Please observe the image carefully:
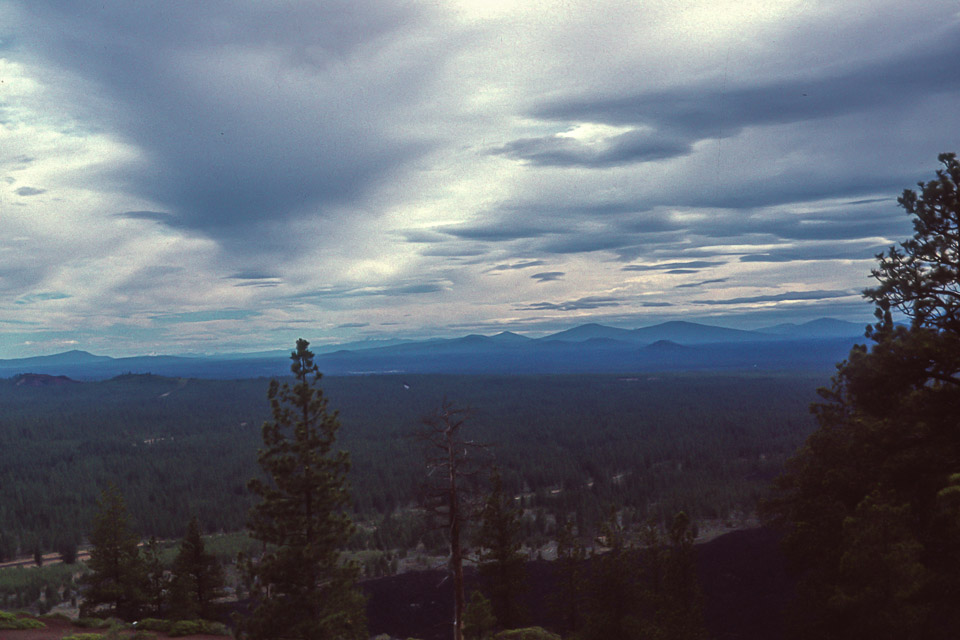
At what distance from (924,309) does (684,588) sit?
47.5 ft

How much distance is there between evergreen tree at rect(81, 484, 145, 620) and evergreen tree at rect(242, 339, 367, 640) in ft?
49.7

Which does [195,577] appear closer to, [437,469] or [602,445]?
[437,469]

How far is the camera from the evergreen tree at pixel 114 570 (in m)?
32.8

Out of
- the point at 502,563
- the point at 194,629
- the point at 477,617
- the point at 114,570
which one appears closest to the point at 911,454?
the point at 477,617

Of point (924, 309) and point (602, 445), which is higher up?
point (924, 309)

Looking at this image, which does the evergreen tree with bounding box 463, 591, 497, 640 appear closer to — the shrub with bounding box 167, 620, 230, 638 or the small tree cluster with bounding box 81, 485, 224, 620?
the shrub with bounding box 167, 620, 230, 638

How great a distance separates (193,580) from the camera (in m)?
34.2

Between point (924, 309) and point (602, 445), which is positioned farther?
point (602, 445)

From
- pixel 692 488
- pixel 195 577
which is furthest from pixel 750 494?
pixel 195 577

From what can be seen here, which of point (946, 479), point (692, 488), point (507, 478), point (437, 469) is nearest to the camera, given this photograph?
point (946, 479)

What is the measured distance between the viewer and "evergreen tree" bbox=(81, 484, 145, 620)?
32750 millimetres

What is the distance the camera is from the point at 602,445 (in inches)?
5842

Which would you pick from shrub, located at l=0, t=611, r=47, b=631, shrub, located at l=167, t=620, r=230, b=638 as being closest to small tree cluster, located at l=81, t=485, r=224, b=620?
shrub, located at l=167, t=620, r=230, b=638

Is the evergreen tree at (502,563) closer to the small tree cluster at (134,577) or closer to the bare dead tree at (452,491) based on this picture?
the bare dead tree at (452,491)
